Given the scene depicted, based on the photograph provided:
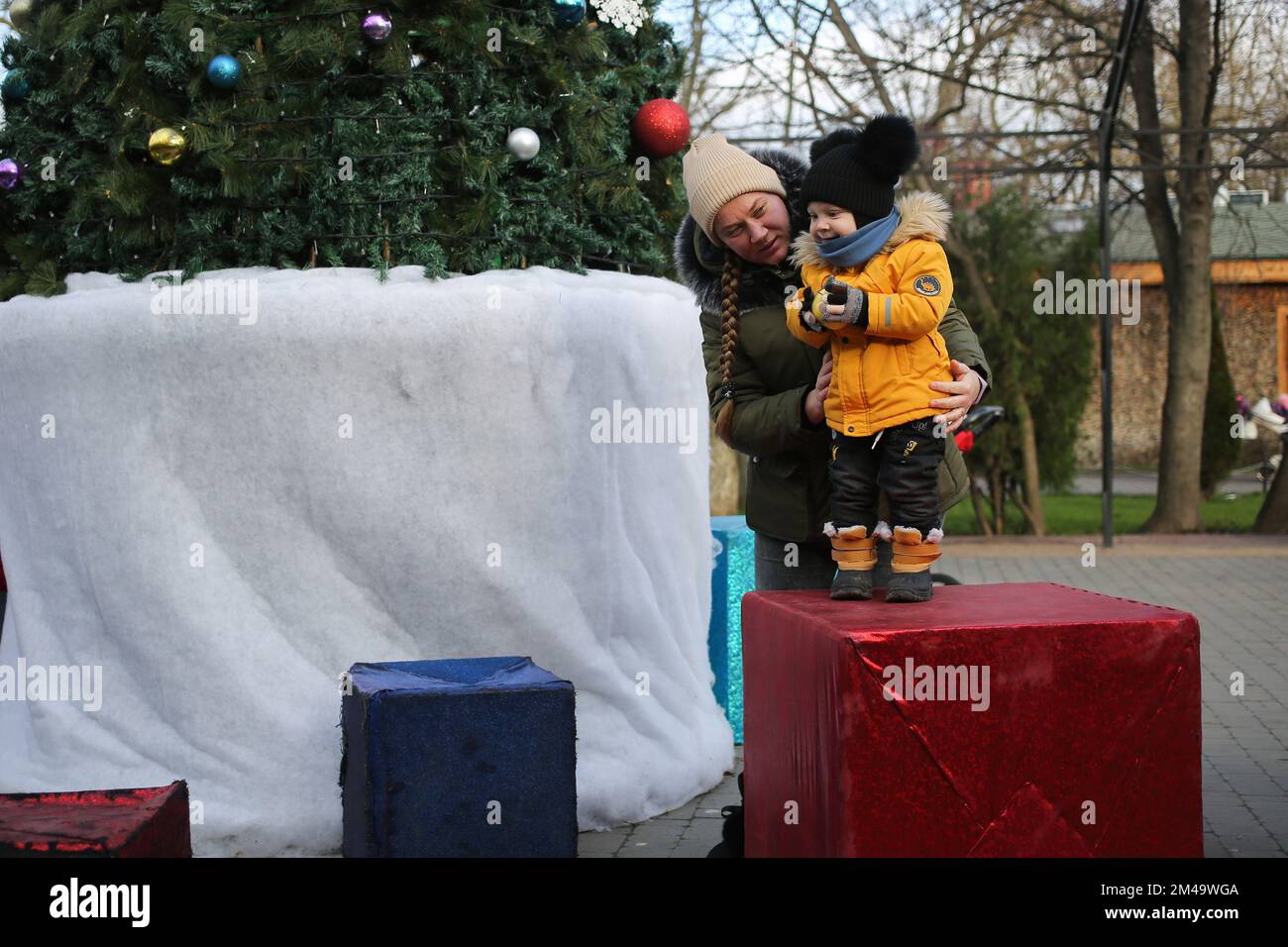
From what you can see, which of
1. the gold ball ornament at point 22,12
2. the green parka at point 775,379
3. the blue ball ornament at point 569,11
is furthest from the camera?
the gold ball ornament at point 22,12

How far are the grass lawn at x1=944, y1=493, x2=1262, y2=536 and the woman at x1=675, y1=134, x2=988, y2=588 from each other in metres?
11.7

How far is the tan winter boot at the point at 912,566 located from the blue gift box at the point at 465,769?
96 centimetres

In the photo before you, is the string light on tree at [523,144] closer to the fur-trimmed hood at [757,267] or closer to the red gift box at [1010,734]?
the fur-trimmed hood at [757,267]

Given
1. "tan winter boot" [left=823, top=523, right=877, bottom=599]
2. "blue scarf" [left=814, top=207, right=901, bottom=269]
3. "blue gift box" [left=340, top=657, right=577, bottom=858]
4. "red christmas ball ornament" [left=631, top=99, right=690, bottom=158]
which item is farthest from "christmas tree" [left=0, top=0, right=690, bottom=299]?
"tan winter boot" [left=823, top=523, right=877, bottom=599]

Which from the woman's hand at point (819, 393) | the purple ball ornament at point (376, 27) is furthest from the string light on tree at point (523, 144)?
the woman's hand at point (819, 393)

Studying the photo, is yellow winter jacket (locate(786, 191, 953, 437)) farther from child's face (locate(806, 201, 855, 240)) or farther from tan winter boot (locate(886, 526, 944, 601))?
tan winter boot (locate(886, 526, 944, 601))

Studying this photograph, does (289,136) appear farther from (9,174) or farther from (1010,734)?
(1010,734)

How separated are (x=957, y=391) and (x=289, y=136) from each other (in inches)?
91.0

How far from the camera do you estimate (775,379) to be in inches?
146

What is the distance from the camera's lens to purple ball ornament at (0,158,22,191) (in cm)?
458

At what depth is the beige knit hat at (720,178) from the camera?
11.5 ft

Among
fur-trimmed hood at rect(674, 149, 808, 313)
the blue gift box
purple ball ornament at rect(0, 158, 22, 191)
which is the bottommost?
the blue gift box
